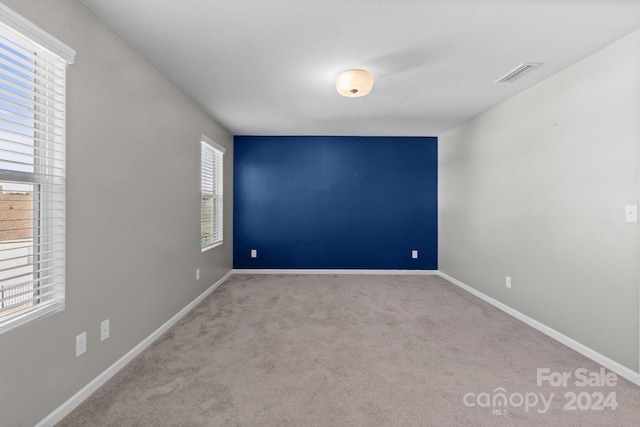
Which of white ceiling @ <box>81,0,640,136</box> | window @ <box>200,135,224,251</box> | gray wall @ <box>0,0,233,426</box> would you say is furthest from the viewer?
window @ <box>200,135,224,251</box>

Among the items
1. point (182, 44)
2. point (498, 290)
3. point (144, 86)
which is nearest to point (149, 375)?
point (144, 86)

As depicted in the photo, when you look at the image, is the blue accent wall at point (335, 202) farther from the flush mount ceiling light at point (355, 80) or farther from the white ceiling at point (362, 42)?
the flush mount ceiling light at point (355, 80)

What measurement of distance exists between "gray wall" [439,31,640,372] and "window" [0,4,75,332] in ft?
11.9

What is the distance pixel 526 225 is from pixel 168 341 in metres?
3.64

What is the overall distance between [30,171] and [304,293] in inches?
121

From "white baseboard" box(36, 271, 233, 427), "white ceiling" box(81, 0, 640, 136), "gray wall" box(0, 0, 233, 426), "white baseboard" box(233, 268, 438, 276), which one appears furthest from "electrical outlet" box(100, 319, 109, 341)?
"white baseboard" box(233, 268, 438, 276)

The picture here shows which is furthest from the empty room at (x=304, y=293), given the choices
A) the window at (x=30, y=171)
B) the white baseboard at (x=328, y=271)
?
the white baseboard at (x=328, y=271)

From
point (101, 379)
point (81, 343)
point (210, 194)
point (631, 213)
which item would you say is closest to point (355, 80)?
point (631, 213)

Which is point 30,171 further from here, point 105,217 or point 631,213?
point 631,213

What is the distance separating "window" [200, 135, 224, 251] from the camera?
12.5ft

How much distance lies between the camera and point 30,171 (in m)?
1.47

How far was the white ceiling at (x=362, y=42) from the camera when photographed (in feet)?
5.76

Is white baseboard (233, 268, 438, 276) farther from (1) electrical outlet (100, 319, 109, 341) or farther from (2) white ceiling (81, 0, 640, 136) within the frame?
(1) electrical outlet (100, 319, 109, 341)

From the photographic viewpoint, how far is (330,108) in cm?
358
